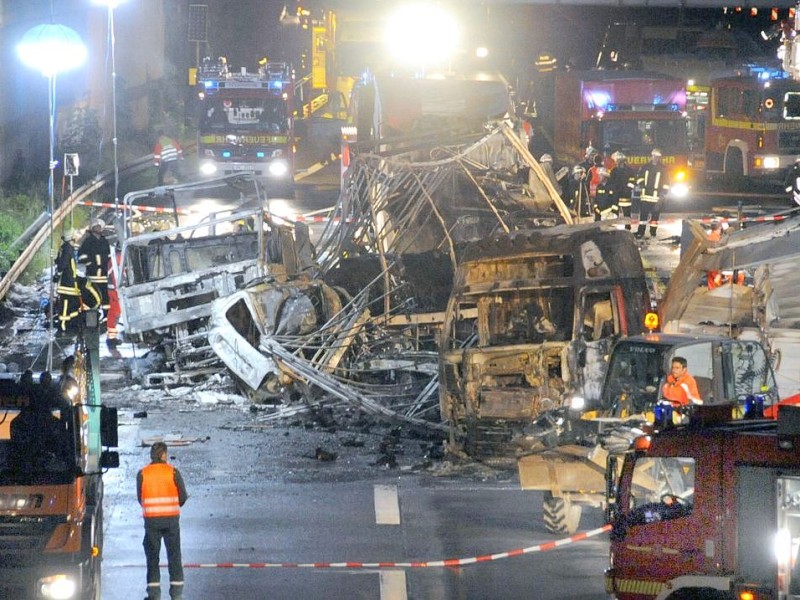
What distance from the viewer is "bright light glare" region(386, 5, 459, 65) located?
3062cm

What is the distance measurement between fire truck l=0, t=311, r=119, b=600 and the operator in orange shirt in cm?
480

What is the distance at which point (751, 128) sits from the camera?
3356 centimetres

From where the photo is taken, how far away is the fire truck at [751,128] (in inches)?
1296

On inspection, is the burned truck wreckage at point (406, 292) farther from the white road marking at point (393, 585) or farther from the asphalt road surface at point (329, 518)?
the white road marking at point (393, 585)

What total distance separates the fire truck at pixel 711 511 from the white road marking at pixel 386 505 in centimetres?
418

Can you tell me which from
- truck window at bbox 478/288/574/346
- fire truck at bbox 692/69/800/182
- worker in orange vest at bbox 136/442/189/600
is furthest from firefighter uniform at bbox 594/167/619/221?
worker in orange vest at bbox 136/442/189/600

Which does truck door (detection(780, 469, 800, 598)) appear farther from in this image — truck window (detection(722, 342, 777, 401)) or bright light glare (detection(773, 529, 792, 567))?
truck window (detection(722, 342, 777, 401))

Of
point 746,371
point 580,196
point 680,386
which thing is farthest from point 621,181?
point 680,386

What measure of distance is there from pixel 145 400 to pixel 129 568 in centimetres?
682

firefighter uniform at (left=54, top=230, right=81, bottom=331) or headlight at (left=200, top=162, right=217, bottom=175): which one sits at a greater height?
headlight at (left=200, top=162, right=217, bottom=175)

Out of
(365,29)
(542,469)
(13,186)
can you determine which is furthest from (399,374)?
(365,29)

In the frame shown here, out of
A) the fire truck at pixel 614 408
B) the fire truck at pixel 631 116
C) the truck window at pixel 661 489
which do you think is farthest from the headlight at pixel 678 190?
the truck window at pixel 661 489

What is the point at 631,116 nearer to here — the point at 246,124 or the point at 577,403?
the point at 246,124

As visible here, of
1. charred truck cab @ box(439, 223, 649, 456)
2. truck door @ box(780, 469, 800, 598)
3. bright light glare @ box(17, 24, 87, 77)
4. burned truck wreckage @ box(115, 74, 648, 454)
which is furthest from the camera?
bright light glare @ box(17, 24, 87, 77)
